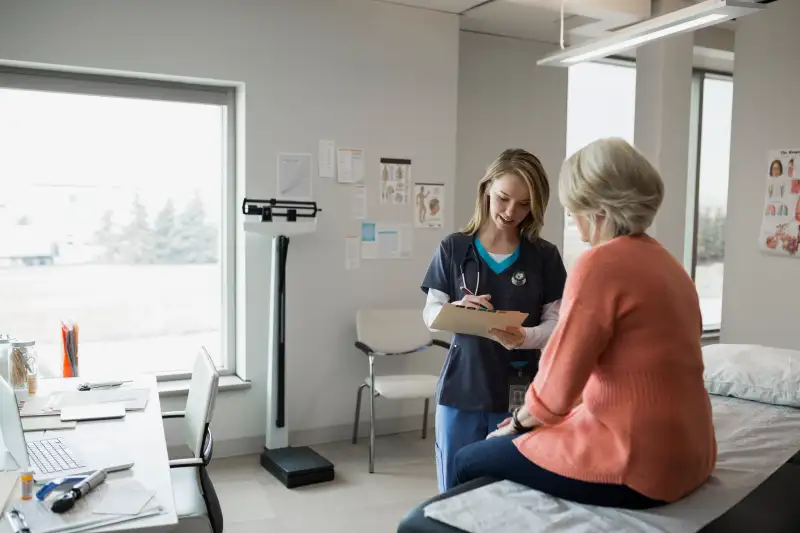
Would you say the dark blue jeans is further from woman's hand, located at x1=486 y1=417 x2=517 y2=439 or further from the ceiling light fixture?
→ the ceiling light fixture

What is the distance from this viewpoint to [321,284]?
4445 mm

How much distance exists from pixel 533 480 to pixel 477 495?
148 mm

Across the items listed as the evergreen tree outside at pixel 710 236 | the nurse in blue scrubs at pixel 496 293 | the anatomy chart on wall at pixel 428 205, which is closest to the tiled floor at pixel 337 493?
the nurse in blue scrubs at pixel 496 293

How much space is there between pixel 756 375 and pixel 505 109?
2954mm

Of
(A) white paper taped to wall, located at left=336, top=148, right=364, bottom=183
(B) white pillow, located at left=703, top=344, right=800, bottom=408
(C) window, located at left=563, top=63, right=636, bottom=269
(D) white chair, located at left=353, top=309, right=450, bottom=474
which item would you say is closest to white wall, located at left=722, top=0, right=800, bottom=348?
(C) window, located at left=563, top=63, right=636, bottom=269

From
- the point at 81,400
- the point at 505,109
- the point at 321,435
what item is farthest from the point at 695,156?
the point at 81,400

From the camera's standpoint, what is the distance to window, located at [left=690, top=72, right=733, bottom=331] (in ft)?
20.9

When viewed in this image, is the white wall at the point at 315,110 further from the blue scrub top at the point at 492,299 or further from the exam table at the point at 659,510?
the exam table at the point at 659,510

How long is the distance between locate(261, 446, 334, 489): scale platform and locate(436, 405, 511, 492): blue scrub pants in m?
1.67

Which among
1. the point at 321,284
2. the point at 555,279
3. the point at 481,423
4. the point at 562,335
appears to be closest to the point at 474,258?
the point at 555,279

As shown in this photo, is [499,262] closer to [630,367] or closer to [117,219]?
[630,367]

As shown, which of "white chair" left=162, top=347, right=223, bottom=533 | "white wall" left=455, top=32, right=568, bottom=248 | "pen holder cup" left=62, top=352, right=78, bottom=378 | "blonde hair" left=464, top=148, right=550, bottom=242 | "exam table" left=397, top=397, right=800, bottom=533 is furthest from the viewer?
"white wall" left=455, top=32, right=568, bottom=248

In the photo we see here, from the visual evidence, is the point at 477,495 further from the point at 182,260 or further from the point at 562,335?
the point at 182,260

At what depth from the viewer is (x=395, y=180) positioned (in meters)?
4.64
